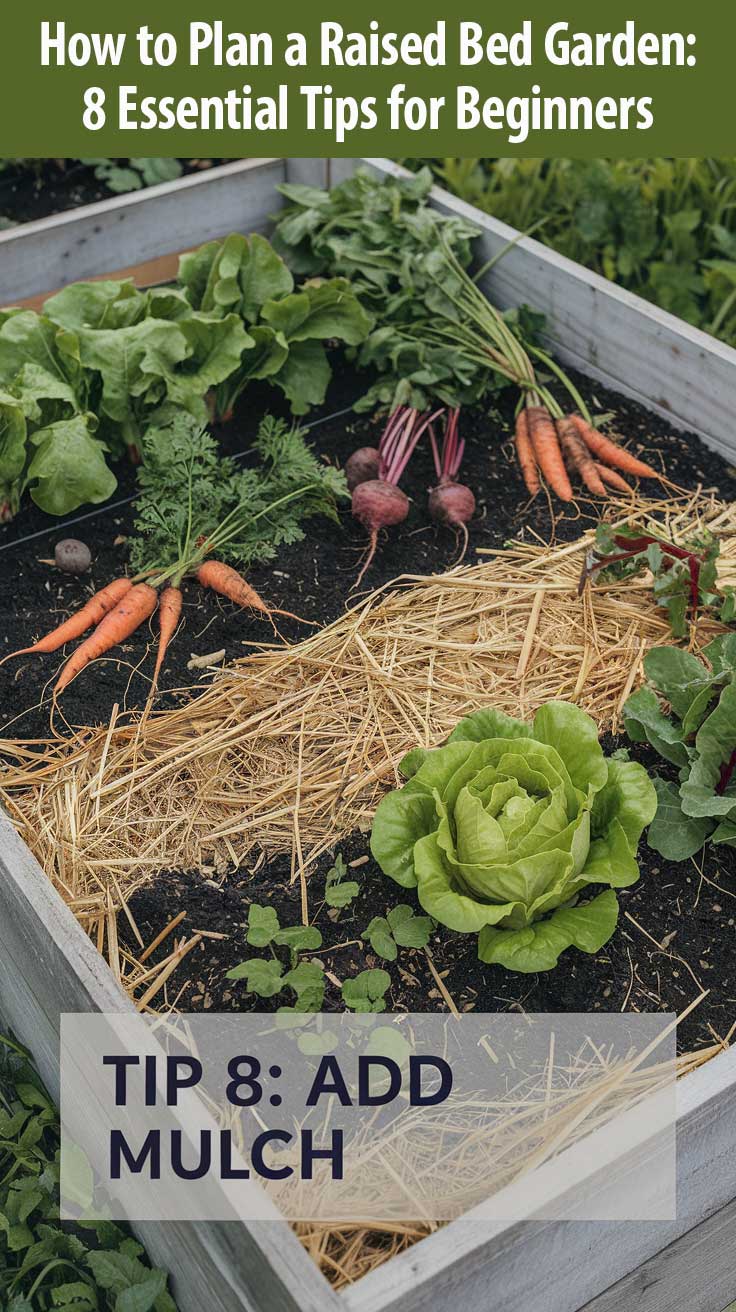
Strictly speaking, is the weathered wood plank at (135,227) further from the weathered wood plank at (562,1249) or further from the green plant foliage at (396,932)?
the weathered wood plank at (562,1249)

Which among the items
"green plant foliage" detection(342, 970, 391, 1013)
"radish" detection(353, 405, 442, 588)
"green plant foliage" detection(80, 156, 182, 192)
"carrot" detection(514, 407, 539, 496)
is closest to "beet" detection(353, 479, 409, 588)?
"radish" detection(353, 405, 442, 588)

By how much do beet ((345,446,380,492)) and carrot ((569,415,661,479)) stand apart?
637 millimetres

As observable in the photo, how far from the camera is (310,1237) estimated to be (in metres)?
2.04

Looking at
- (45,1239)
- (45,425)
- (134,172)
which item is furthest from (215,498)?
(134,172)

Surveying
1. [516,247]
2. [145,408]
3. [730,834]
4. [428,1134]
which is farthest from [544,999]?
[516,247]

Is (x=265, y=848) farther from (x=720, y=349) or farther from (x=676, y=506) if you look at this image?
(x=720, y=349)

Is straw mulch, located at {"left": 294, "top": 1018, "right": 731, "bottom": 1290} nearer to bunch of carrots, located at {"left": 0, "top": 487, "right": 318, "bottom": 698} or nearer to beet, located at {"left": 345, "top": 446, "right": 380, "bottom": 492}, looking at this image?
bunch of carrots, located at {"left": 0, "top": 487, "right": 318, "bottom": 698}

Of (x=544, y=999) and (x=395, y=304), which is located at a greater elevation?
(x=395, y=304)

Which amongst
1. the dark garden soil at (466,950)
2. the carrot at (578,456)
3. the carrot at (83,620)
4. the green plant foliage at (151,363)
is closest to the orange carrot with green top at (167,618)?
the carrot at (83,620)

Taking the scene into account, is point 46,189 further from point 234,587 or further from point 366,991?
point 366,991

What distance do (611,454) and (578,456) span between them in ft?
0.34

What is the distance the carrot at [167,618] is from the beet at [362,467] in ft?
2.19

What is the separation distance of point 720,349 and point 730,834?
5.63ft

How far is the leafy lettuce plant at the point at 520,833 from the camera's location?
2.34 m
